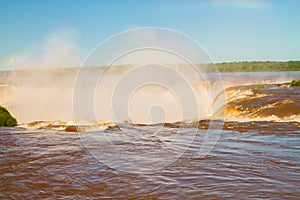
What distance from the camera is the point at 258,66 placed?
8762 centimetres

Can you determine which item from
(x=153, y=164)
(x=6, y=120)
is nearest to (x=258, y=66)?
(x=6, y=120)

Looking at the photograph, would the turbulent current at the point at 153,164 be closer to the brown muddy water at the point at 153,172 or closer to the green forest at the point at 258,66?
the brown muddy water at the point at 153,172

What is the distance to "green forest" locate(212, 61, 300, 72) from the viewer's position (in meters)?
80.0

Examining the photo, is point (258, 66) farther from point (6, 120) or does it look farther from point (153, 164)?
point (153, 164)

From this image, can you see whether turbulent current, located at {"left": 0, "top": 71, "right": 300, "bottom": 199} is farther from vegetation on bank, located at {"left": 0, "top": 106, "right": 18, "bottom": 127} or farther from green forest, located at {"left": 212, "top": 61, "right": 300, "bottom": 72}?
green forest, located at {"left": 212, "top": 61, "right": 300, "bottom": 72}

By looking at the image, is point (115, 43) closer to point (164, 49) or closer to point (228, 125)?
point (164, 49)

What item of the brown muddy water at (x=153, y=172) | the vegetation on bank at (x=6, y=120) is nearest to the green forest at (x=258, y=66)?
the vegetation on bank at (x=6, y=120)

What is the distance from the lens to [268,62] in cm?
9306

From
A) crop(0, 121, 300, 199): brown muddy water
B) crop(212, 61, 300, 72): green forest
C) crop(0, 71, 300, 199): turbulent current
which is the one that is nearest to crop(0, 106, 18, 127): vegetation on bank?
crop(0, 71, 300, 199): turbulent current

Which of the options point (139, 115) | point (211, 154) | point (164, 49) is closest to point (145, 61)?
point (164, 49)

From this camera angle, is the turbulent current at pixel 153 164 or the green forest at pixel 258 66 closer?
the turbulent current at pixel 153 164

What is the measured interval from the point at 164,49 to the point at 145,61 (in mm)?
1695

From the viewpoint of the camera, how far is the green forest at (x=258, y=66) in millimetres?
80000

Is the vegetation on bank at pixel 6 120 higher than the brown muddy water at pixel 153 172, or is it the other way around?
the vegetation on bank at pixel 6 120
